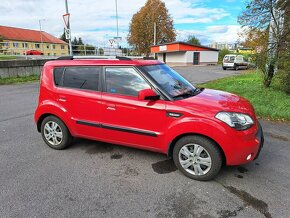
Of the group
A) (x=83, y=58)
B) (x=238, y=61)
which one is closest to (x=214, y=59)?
(x=238, y=61)

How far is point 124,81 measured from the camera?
3688 mm

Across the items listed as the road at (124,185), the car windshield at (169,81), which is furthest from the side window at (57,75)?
the car windshield at (169,81)

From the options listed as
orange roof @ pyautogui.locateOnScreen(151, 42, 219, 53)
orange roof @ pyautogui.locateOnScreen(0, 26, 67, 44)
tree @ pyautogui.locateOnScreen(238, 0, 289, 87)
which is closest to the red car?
tree @ pyautogui.locateOnScreen(238, 0, 289, 87)

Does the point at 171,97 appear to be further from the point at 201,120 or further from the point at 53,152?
the point at 53,152

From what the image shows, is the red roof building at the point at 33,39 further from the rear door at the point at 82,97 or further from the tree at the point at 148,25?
the rear door at the point at 82,97

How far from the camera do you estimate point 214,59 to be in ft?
145

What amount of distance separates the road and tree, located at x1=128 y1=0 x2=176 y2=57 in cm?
4816

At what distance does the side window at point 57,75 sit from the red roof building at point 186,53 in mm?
35716

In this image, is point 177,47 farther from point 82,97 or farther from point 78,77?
point 82,97

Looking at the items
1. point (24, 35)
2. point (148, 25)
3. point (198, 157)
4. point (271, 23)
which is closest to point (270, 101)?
point (271, 23)

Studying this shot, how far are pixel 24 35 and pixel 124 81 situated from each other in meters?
76.9

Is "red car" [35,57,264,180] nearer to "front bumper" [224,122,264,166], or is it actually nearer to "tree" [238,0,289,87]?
"front bumper" [224,122,264,166]

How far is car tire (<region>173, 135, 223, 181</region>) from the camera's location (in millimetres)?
3127

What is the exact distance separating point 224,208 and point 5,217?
8.09ft
